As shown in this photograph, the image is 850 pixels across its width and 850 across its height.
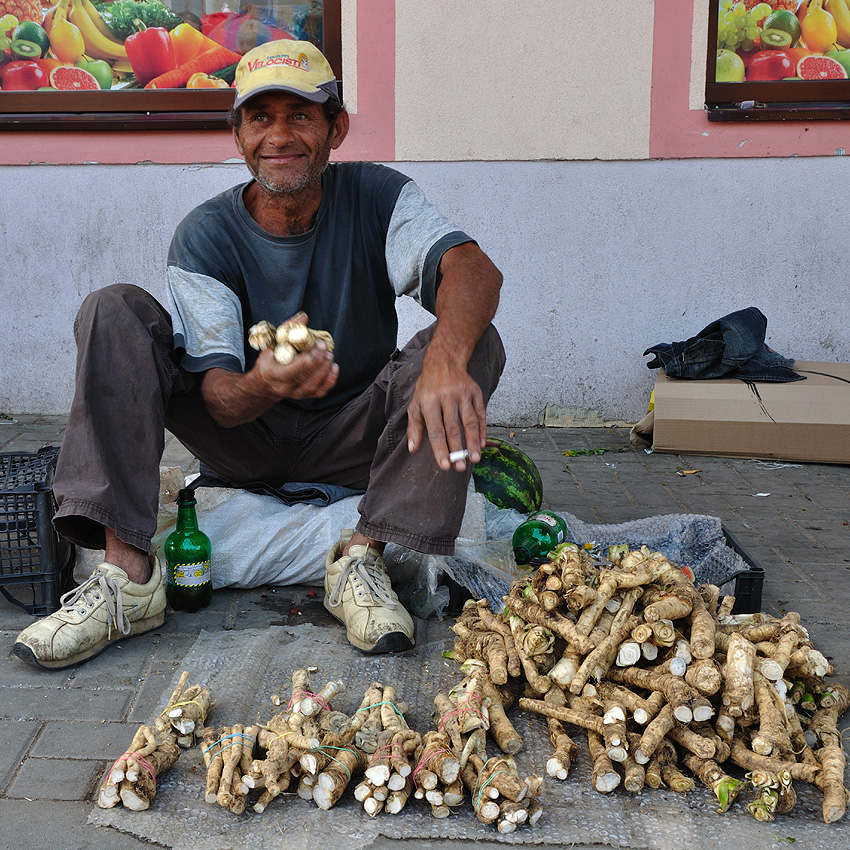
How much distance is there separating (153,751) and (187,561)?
975 mm

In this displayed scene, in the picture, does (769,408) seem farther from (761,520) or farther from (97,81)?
(97,81)

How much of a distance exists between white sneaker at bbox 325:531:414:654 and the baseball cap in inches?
56.5

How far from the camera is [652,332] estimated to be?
559 centimetres

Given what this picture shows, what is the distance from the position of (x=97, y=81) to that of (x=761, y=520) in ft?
14.5

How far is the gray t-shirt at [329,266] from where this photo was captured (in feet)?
9.65

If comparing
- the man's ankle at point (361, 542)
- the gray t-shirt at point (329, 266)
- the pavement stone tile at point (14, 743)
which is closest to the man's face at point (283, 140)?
the gray t-shirt at point (329, 266)

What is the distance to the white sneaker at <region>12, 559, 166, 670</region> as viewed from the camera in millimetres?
2549

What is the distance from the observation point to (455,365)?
2.44 metres

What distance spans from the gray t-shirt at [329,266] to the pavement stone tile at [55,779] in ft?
4.22

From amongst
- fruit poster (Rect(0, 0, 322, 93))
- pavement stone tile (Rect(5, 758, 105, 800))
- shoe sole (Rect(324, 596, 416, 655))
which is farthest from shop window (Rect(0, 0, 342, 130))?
pavement stone tile (Rect(5, 758, 105, 800))

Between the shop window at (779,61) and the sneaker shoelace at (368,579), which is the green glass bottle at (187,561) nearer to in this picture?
the sneaker shoelace at (368,579)

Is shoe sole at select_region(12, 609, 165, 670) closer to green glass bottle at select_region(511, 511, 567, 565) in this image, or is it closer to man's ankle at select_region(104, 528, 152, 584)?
man's ankle at select_region(104, 528, 152, 584)

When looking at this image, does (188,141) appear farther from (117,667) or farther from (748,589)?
(748,589)

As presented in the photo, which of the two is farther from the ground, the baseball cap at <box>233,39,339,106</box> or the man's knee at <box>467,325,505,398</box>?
the baseball cap at <box>233,39,339,106</box>
